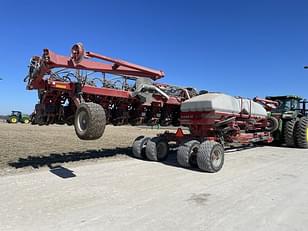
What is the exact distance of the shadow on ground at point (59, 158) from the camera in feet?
27.9

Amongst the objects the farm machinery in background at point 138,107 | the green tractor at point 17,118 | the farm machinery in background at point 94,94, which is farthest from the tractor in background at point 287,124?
the green tractor at point 17,118

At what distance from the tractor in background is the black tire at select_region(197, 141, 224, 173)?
20.2 feet

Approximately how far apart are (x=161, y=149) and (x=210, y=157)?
237 cm

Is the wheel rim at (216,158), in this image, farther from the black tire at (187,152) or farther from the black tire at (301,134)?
Answer: the black tire at (301,134)

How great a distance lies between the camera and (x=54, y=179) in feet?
22.3

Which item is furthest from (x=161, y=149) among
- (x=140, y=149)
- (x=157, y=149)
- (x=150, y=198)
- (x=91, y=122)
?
(x=150, y=198)

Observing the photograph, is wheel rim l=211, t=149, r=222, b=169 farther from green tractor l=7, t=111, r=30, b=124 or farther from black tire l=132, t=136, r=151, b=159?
green tractor l=7, t=111, r=30, b=124

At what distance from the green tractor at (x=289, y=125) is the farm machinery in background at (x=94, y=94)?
19.5 feet

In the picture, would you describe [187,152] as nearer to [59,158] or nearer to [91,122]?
[91,122]

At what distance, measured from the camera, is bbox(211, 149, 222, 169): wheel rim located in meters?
8.29

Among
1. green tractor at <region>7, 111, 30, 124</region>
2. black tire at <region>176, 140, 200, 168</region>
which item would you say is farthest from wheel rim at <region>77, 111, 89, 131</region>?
green tractor at <region>7, 111, 30, 124</region>

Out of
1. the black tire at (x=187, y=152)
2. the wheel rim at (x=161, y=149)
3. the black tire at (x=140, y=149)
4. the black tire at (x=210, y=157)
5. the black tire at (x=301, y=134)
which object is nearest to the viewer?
the black tire at (x=210, y=157)

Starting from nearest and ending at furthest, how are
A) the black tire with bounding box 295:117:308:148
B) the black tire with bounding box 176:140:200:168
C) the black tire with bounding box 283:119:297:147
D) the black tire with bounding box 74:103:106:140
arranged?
the black tire with bounding box 74:103:106:140 < the black tire with bounding box 176:140:200:168 < the black tire with bounding box 295:117:308:148 < the black tire with bounding box 283:119:297:147

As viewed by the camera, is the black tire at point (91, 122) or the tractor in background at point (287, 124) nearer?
the black tire at point (91, 122)
